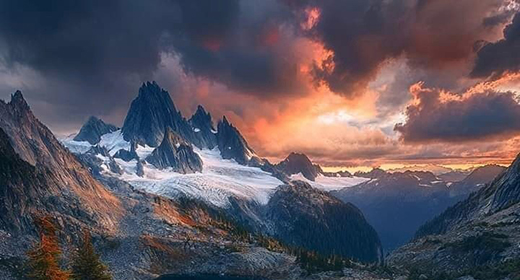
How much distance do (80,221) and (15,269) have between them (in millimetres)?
69488

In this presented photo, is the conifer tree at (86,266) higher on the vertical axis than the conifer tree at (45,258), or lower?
lower

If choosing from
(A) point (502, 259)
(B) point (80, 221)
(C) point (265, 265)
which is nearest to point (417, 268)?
(A) point (502, 259)

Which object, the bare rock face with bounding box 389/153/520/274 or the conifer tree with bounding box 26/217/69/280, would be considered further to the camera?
the bare rock face with bounding box 389/153/520/274

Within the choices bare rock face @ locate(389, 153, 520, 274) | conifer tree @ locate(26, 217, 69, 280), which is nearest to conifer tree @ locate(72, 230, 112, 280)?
conifer tree @ locate(26, 217, 69, 280)

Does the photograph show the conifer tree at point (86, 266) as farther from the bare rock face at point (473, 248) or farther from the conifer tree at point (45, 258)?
the bare rock face at point (473, 248)

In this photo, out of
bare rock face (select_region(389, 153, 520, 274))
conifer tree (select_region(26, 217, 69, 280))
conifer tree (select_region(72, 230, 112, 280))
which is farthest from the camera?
bare rock face (select_region(389, 153, 520, 274))

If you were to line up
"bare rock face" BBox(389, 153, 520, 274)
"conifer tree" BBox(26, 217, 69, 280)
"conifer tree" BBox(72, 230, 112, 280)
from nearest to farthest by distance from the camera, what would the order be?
"conifer tree" BBox(26, 217, 69, 280), "conifer tree" BBox(72, 230, 112, 280), "bare rock face" BBox(389, 153, 520, 274)

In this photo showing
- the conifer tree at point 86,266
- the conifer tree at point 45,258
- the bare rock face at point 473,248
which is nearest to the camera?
the conifer tree at point 45,258

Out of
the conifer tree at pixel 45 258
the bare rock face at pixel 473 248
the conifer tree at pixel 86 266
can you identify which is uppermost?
the conifer tree at pixel 45 258

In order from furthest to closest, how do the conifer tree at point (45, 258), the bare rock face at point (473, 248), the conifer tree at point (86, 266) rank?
1. the bare rock face at point (473, 248)
2. the conifer tree at point (86, 266)
3. the conifer tree at point (45, 258)

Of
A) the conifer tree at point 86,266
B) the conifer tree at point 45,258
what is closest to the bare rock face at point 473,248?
the conifer tree at point 86,266

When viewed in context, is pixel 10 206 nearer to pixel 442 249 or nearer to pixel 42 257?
pixel 42 257

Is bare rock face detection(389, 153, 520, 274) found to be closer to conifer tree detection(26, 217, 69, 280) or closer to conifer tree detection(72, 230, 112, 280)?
conifer tree detection(72, 230, 112, 280)

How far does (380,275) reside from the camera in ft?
486
